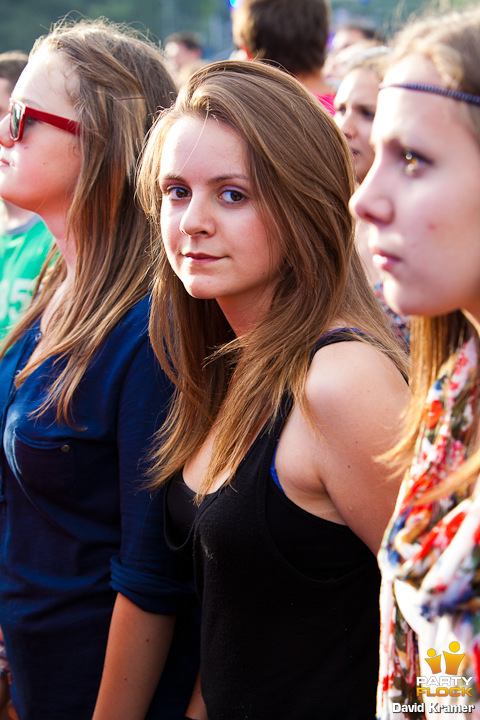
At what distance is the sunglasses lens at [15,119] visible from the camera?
7.08ft

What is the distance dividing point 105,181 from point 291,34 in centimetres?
200

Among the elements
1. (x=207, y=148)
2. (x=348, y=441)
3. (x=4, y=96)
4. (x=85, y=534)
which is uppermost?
(x=4, y=96)

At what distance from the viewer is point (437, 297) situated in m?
1.00

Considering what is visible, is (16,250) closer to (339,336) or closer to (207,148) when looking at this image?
(207,148)

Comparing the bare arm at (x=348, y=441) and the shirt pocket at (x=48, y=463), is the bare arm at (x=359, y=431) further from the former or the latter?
the shirt pocket at (x=48, y=463)

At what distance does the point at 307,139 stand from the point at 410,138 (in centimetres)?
75

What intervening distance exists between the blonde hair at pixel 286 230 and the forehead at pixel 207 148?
20mm

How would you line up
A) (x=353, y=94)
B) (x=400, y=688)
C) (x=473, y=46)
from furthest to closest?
A: 1. (x=353, y=94)
2. (x=400, y=688)
3. (x=473, y=46)

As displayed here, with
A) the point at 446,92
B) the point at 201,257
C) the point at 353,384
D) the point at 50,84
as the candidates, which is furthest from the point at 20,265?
the point at 446,92

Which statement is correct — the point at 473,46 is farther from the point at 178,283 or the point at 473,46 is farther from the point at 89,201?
the point at 89,201

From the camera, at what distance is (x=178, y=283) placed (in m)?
1.97

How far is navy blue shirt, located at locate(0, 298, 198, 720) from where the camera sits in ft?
6.34

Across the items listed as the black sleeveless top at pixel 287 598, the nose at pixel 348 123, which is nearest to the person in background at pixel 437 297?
the black sleeveless top at pixel 287 598

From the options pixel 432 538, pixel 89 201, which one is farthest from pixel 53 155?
pixel 432 538
